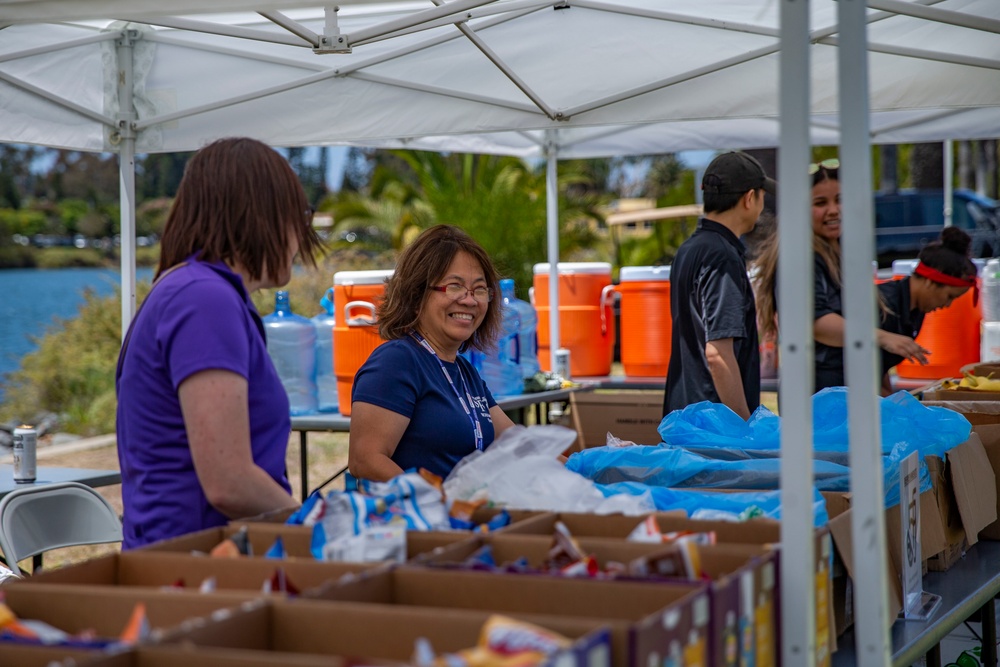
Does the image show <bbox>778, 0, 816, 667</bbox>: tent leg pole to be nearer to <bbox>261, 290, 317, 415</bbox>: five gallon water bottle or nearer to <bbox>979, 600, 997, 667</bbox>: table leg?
<bbox>979, 600, 997, 667</bbox>: table leg

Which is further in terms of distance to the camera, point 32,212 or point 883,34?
point 32,212

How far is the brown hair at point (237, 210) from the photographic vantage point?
177 cm

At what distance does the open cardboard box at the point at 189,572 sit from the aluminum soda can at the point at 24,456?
2.34 m

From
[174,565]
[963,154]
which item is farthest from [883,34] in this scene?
[963,154]

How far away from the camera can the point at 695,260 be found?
133 inches

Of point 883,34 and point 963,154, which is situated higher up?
point 963,154

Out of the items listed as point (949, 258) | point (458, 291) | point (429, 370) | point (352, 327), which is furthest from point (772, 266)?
point (352, 327)

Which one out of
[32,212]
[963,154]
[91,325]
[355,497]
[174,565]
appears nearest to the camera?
[174,565]

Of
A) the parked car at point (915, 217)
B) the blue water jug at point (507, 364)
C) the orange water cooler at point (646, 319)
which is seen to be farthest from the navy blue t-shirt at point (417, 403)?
the parked car at point (915, 217)

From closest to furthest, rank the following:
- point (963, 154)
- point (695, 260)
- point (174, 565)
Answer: point (174, 565) → point (695, 260) → point (963, 154)

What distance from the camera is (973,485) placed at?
8.75 ft

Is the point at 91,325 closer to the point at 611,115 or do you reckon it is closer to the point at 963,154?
the point at 611,115

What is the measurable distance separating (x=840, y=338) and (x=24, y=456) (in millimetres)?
2642

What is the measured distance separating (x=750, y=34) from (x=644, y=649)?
317 cm
